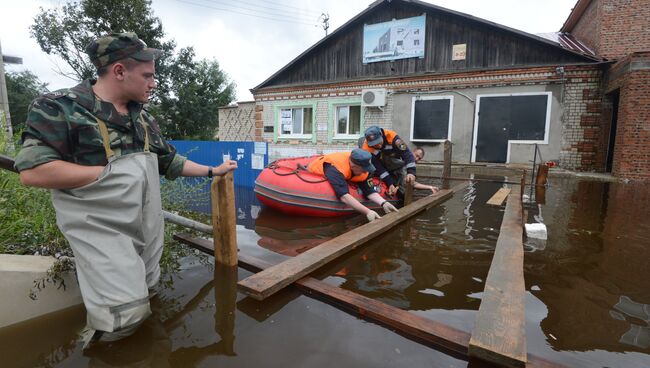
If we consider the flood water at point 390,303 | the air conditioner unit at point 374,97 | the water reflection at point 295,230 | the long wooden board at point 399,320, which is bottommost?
the water reflection at point 295,230

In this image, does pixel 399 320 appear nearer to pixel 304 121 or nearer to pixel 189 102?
pixel 304 121

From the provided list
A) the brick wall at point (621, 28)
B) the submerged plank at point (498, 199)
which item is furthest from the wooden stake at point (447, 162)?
the brick wall at point (621, 28)

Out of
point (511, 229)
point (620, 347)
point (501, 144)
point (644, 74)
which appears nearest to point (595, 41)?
point (644, 74)

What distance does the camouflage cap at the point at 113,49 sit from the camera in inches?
76.3

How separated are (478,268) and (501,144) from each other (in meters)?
9.77

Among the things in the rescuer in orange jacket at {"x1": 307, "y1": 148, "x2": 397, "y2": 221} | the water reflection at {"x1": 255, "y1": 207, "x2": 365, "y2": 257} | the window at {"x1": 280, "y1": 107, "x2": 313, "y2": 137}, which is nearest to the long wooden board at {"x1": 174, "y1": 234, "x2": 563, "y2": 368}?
the water reflection at {"x1": 255, "y1": 207, "x2": 365, "y2": 257}

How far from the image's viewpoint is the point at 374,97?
13.5 meters

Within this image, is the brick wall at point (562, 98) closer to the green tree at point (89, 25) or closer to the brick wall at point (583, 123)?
the brick wall at point (583, 123)

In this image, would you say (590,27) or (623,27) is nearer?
(623,27)

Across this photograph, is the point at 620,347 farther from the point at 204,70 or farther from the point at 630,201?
the point at 204,70

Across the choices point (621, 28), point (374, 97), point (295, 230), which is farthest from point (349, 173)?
point (621, 28)

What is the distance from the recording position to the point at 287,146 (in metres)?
16.0

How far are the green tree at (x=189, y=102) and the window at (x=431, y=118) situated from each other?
1845 cm

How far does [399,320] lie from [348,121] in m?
13.1
